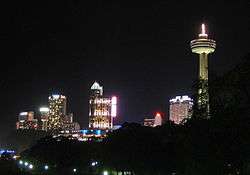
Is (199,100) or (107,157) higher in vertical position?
(199,100)

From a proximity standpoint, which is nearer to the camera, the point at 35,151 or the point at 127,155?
the point at 127,155

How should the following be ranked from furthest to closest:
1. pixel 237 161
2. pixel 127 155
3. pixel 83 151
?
pixel 83 151 → pixel 127 155 → pixel 237 161

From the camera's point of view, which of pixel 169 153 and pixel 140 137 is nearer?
pixel 169 153

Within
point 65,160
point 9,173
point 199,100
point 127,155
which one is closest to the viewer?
point 199,100

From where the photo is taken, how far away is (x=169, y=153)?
68625 mm

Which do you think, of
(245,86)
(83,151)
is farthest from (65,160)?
(245,86)

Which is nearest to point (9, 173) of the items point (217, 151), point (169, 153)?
point (169, 153)

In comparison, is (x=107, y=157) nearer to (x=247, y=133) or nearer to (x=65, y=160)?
(x=65, y=160)

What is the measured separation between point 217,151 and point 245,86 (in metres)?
7.21

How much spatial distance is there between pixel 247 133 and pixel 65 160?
3093 inches

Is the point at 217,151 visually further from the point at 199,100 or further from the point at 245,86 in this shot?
the point at 245,86

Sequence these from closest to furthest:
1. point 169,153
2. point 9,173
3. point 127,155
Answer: point 9,173, point 169,153, point 127,155

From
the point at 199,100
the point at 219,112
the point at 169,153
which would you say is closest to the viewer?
the point at 219,112

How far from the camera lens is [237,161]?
110 ft
